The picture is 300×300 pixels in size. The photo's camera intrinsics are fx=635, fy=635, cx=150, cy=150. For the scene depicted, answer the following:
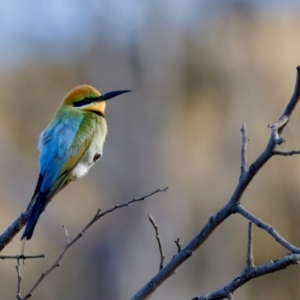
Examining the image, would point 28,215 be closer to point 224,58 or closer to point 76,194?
point 76,194

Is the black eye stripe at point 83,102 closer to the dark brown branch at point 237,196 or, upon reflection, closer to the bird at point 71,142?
the bird at point 71,142

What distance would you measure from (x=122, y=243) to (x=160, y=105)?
1782 mm

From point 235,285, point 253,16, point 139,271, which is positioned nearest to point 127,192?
point 139,271

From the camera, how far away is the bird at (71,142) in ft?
5.97

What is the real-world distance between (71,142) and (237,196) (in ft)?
3.42

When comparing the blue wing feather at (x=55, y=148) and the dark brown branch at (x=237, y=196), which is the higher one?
the blue wing feather at (x=55, y=148)

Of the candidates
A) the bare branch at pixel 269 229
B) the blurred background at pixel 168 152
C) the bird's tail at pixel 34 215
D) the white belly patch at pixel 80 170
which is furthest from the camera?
the blurred background at pixel 168 152

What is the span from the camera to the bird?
182 cm

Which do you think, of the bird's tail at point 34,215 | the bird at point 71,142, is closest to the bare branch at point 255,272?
the bird's tail at point 34,215

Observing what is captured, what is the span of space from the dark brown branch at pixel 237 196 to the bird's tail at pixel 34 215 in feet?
1.35

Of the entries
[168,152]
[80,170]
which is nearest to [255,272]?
[80,170]

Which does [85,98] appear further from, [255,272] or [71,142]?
[255,272]

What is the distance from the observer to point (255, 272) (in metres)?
1.04

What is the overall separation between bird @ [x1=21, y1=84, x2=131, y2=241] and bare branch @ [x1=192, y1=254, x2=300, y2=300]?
2.34ft
